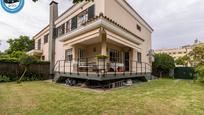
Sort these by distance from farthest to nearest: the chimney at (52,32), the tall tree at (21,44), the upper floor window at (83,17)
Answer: the tall tree at (21,44) → the chimney at (52,32) → the upper floor window at (83,17)

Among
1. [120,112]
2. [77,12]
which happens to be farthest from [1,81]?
[120,112]

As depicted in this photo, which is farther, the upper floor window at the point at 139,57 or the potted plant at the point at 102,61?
the upper floor window at the point at 139,57

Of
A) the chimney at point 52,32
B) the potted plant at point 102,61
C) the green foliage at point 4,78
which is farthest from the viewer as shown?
the chimney at point 52,32

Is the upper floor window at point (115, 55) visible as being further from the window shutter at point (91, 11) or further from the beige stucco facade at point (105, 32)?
the window shutter at point (91, 11)

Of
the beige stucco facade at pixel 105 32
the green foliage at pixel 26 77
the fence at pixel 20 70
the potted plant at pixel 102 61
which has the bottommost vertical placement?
the green foliage at pixel 26 77

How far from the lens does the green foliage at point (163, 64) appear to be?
70.6ft

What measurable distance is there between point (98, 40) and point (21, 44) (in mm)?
29906

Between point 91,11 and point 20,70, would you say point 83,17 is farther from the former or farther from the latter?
point 20,70

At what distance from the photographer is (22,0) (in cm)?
388

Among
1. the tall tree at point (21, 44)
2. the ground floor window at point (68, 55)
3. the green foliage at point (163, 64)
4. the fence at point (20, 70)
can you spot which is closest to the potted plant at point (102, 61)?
the ground floor window at point (68, 55)

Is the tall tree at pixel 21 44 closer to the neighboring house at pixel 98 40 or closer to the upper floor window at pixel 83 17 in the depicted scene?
the neighboring house at pixel 98 40

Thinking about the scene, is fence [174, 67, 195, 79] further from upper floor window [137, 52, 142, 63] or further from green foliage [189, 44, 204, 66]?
upper floor window [137, 52, 142, 63]

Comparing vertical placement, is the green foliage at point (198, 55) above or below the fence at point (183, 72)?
above

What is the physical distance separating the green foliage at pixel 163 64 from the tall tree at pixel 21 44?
28576 mm
